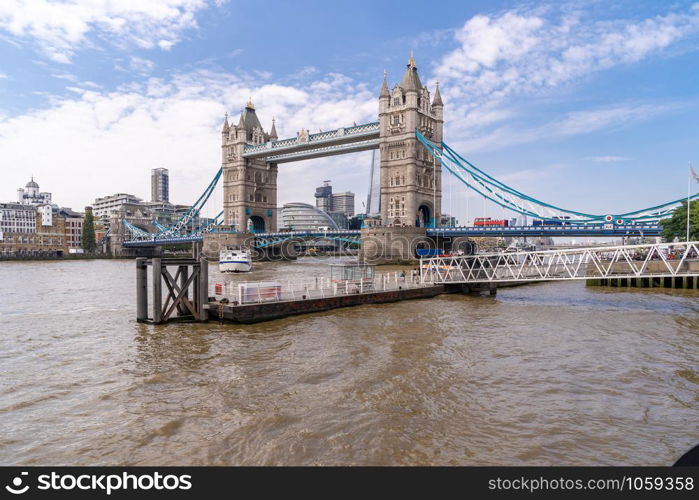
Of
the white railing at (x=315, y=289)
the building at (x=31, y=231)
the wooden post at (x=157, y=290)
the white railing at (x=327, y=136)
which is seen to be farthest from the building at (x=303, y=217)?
the wooden post at (x=157, y=290)

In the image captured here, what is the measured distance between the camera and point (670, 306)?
92.0 ft

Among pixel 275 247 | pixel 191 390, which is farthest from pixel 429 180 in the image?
pixel 191 390

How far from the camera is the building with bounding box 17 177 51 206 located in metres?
178

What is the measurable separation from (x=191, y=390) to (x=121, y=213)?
150 meters

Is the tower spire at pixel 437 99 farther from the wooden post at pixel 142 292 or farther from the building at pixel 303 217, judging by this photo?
the building at pixel 303 217

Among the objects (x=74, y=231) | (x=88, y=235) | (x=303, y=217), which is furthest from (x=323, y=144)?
(x=303, y=217)

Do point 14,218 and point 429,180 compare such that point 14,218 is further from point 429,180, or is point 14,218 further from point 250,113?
point 429,180

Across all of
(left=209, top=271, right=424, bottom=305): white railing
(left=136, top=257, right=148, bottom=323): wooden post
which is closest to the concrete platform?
(left=209, top=271, right=424, bottom=305): white railing

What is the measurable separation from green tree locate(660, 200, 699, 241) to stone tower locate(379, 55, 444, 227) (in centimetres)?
3693

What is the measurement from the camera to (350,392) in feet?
39.5

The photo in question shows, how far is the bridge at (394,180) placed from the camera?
6638cm

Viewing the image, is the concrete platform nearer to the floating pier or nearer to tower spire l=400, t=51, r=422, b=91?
the floating pier

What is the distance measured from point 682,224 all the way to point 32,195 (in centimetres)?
21501

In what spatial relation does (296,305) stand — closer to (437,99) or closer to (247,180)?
(437,99)
